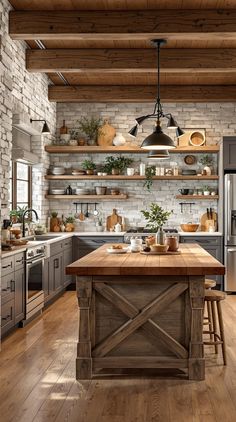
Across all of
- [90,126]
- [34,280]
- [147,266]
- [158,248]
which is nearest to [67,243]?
[34,280]

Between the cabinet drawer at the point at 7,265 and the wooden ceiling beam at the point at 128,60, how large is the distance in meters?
3.04

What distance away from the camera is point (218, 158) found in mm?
9969

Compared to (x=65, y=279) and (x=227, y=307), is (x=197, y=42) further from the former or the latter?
(x=65, y=279)

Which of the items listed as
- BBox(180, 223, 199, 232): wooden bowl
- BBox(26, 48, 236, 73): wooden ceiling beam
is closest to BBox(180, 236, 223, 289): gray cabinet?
BBox(180, 223, 199, 232): wooden bowl

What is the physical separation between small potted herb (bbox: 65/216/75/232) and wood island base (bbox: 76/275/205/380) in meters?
5.52

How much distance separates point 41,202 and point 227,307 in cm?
365

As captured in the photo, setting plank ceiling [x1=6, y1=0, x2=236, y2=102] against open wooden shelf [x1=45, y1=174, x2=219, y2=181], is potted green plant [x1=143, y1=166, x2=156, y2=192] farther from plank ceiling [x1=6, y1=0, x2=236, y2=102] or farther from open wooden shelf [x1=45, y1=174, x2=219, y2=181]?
plank ceiling [x1=6, y1=0, x2=236, y2=102]

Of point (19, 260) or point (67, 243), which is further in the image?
point (67, 243)

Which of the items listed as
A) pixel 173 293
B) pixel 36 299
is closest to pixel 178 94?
pixel 36 299

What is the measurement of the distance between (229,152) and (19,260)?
14.6 feet

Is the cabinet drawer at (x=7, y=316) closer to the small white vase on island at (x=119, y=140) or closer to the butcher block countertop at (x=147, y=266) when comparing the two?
the butcher block countertop at (x=147, y=266)

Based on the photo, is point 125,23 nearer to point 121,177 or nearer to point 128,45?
point 128,45

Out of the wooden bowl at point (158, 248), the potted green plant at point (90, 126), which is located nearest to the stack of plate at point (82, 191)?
the potted green plant at point (90, 126)

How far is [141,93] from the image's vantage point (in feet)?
31.2
